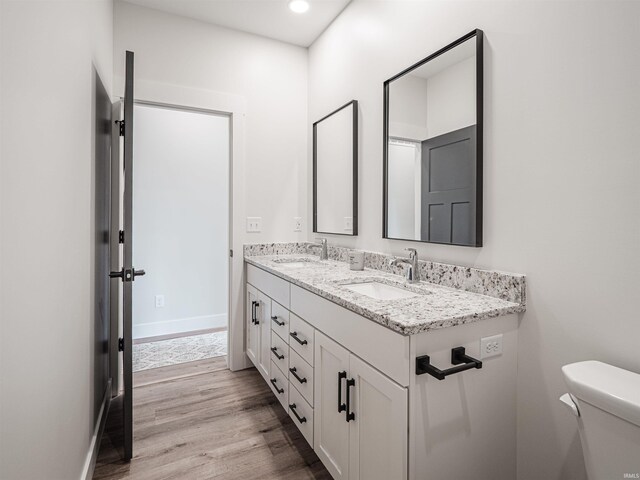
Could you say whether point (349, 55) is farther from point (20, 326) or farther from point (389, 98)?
point (20, 326)

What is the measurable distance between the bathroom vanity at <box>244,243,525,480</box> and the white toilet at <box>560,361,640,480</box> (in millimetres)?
268

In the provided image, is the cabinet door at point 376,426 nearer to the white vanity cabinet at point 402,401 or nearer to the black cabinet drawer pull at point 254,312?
the white vanity cabinet at point 402,401

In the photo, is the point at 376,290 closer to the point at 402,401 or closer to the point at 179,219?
the point at 402,401

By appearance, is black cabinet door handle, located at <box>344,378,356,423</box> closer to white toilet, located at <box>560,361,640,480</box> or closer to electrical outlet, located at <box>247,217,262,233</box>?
white toilet, located at <box>560,361,640,480</box>

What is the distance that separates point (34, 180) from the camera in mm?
895

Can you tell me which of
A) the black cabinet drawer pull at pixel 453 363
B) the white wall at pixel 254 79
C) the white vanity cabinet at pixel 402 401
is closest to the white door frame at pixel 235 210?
the white wall at pixel 254 79

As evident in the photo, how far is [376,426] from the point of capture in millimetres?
1137

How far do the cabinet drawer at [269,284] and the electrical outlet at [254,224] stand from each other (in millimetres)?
301

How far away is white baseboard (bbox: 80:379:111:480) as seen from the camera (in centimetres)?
146

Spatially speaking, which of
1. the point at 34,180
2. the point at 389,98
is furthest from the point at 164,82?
the point at 34,180

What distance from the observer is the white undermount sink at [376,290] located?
5.44ft

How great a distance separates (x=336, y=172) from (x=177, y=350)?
214 cm

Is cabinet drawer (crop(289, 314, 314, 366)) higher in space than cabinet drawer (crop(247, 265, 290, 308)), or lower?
lower

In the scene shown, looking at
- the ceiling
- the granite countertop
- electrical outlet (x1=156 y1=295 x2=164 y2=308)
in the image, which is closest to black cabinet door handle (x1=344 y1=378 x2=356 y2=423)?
the granite countertop
